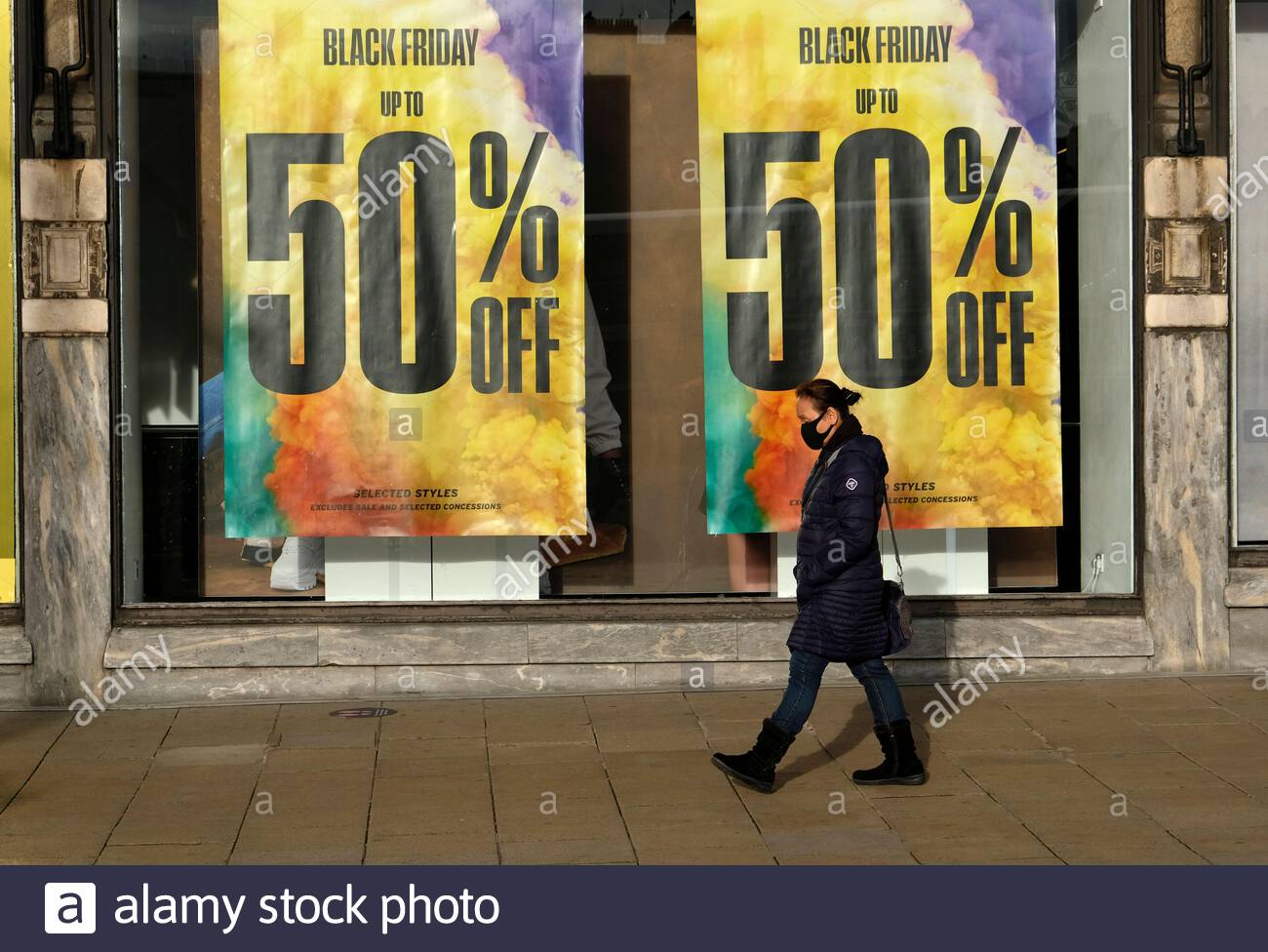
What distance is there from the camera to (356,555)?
10289 mm

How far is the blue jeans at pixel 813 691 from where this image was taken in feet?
25.5

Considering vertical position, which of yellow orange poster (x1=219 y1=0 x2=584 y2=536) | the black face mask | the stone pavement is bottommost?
the stone pavement

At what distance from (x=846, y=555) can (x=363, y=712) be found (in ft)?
10.9

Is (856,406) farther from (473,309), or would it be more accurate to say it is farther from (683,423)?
(473,309)

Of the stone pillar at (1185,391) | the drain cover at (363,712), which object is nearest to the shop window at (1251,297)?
the stone pillar at (1185,391)

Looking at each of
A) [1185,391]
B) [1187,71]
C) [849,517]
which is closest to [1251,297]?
[1185,391]

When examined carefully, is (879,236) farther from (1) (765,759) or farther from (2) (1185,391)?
(1) (765,759)

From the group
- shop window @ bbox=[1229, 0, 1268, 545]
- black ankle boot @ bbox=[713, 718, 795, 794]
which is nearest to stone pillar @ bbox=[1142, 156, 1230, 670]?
shop window @ bbox=[1229, 0, 1268, 545]

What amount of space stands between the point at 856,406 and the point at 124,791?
4.68m

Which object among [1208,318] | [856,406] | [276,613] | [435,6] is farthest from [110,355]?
[1208,318]

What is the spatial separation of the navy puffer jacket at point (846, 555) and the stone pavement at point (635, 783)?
2.39 feet

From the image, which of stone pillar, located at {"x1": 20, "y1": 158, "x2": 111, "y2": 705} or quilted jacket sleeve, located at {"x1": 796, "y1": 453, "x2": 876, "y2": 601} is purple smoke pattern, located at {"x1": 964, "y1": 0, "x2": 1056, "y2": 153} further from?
stone pillar, located at {"x1": 20, "y1": 158, "x2": 111, "y2": 705}

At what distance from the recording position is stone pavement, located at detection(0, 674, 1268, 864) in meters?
7.00

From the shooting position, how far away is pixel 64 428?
987 cm
